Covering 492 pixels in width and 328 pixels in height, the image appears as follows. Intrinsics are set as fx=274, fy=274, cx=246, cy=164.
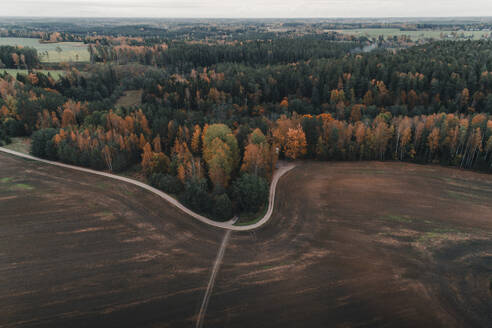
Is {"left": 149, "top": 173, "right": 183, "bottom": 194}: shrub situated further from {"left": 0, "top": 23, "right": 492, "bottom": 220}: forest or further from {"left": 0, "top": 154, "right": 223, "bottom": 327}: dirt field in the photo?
{"left": 0, "top": 154, "right": 223, "bottom": 327}: dirt field

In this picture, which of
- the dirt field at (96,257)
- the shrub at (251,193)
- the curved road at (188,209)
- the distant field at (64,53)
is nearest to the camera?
the dirt field at (96,257)

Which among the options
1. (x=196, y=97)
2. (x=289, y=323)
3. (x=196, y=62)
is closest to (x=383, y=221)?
(x=289, y=323)

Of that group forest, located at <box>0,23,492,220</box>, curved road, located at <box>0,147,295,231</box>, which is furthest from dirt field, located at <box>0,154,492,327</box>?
forest, located at <box>0,23,492,220</box>

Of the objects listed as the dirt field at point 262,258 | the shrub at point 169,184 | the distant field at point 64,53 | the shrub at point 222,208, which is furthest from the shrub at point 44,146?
the distant field at point 64,53

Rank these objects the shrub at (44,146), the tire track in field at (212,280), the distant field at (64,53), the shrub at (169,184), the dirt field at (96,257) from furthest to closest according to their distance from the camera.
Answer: the distant field at (64,53)
the shrub at (44,146)
the shrub at (169,184)
the dirt field at (96,257)
the tire track in field at (212,280)

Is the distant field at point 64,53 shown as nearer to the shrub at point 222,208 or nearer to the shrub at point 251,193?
the shrub at point 251,193

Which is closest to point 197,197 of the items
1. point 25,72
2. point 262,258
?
point 262,258

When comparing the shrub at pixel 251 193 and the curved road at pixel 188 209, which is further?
the shrub at pixel 251 193
